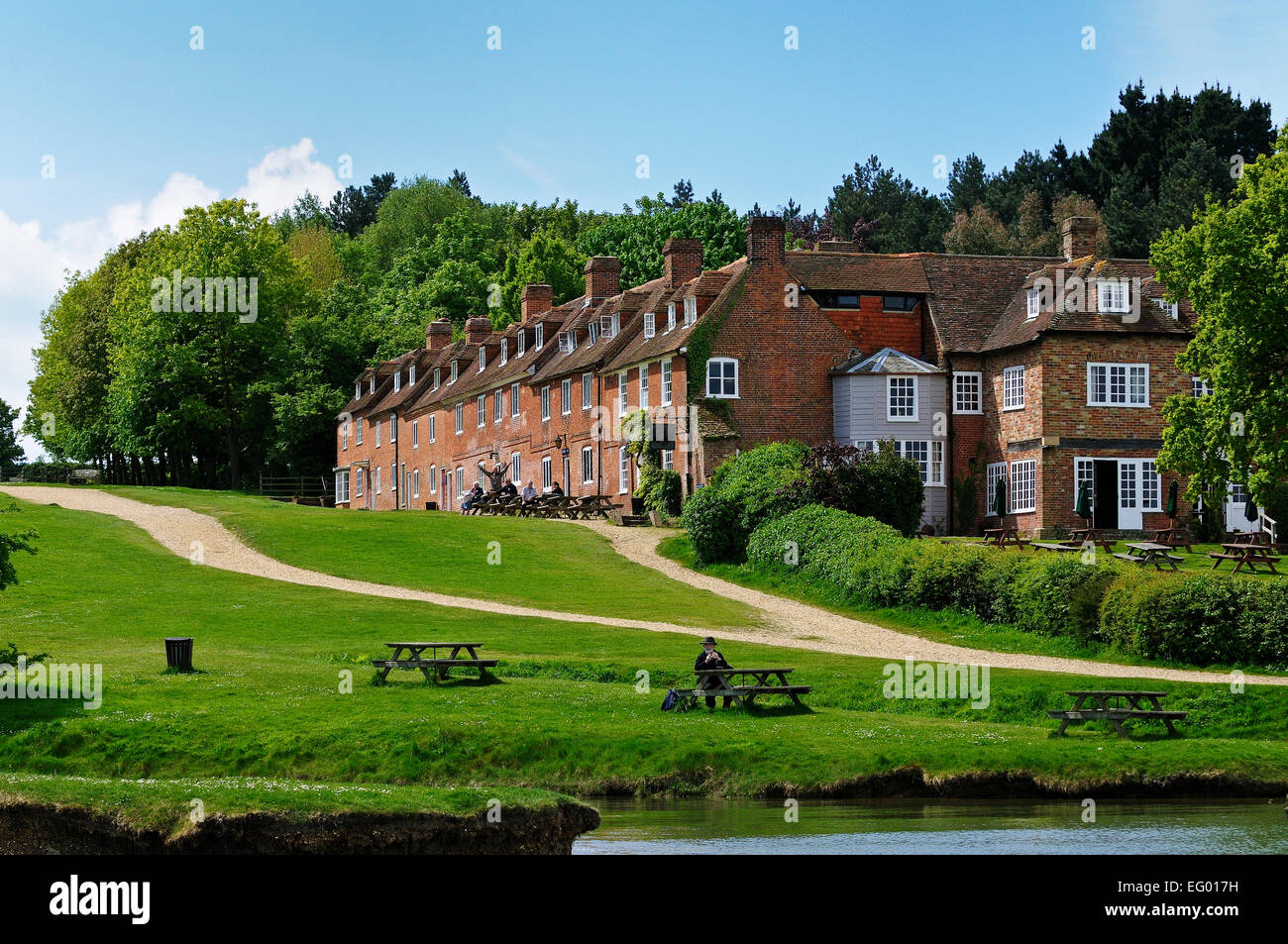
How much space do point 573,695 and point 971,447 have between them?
34.2 meters

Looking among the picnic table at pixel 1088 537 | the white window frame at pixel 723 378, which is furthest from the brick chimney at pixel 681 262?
the picnic table at pixel 1088 537

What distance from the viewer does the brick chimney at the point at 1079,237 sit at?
2452 inches

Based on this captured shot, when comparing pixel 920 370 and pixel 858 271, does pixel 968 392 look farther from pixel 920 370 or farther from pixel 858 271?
pixel 858 271

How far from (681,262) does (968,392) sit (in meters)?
13.5

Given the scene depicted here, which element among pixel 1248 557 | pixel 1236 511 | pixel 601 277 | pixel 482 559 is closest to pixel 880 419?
pixel 1236 511

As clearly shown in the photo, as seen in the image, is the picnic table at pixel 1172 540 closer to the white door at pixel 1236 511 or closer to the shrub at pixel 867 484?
the white door at pixel 1236 511

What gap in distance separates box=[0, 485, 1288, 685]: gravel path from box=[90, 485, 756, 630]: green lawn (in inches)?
26.1

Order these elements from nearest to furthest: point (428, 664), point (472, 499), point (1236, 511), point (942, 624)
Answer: point (428, 664) → point (942, 624) → point (1236, 511) → point (472, 499)

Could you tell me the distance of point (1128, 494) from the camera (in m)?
55.9

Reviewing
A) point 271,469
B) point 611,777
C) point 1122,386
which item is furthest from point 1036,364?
point 271,469

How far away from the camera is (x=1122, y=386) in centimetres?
5631

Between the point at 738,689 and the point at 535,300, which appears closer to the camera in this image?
the point at 738,689
